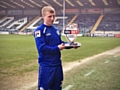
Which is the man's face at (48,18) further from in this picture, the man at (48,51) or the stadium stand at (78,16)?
the stadium stand at (78,16)

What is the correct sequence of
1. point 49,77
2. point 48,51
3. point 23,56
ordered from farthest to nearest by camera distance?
point 23,56, point 49,77, point 48,51

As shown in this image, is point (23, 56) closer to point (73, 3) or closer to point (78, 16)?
point (73, 3)

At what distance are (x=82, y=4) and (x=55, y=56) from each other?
93.6ft

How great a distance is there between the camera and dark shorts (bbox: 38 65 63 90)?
106 inches

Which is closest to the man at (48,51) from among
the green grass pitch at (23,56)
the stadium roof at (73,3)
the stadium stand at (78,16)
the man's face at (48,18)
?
the man's face at (48,18)

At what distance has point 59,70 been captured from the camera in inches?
109

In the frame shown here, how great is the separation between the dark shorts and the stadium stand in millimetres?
23249

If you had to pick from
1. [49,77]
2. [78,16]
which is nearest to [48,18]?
[49,77]

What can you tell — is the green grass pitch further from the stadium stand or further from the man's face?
the stadium stand

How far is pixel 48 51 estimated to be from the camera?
8.42ft

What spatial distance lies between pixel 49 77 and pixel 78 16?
1186 inches

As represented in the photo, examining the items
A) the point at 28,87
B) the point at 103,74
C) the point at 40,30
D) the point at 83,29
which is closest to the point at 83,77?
the point at 103,74

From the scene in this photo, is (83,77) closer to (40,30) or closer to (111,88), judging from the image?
(111,88)

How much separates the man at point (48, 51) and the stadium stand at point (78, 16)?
2323 centimetres
